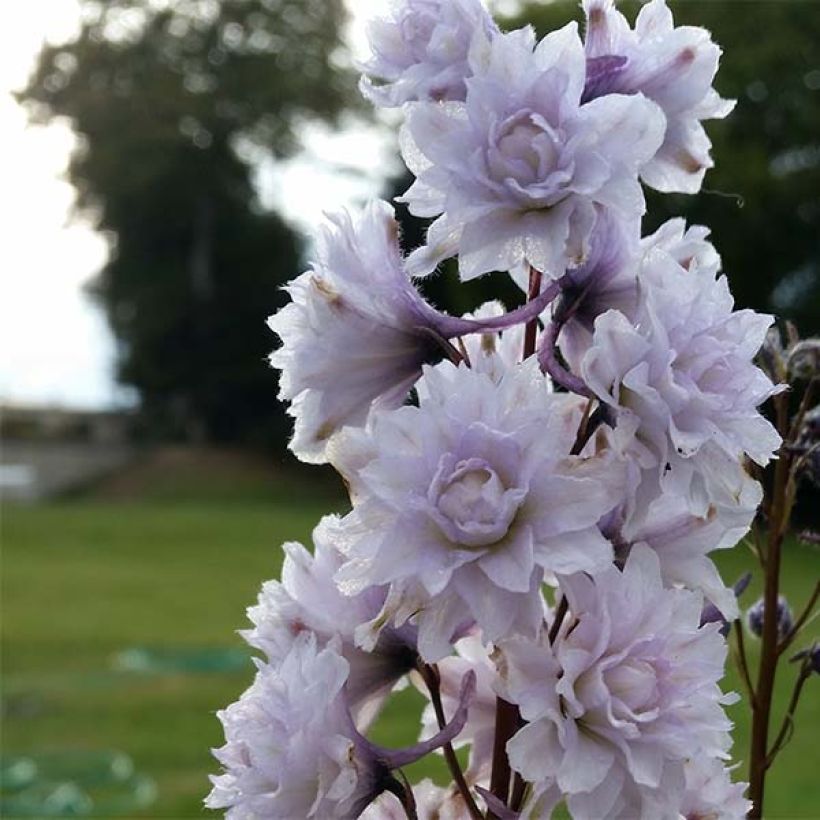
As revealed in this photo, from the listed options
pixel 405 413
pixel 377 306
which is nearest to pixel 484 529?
pixel 405 413

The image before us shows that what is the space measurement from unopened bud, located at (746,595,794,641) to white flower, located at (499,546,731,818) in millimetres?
362

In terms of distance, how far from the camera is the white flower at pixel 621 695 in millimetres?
821

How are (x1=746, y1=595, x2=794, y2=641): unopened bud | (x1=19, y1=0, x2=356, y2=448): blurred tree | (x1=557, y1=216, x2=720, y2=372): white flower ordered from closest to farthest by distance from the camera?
(x1=557, y1=216, x2=720, y2=372): white flower
(x1=746, y1=595, x2=794, y2=641): unopened bud
(x1=19, y1=0, x2=356, y2=448): blurred tree

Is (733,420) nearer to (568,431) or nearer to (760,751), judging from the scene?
(568,431)

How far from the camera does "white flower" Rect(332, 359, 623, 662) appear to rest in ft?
2.65

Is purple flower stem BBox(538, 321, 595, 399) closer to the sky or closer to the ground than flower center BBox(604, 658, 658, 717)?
closer to the sky

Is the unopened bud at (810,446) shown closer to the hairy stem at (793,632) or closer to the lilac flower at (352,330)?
the hairy stem at (793,632)

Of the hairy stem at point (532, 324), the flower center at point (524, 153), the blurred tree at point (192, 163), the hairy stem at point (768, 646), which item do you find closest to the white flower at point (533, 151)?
the flower center at point (524, 153)

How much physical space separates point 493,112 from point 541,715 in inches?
14.5

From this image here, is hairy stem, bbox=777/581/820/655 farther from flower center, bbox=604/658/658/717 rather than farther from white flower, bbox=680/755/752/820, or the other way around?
flower center, bbox=604/658/658/717

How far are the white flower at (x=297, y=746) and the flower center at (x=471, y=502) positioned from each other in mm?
149

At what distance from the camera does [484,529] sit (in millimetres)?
802

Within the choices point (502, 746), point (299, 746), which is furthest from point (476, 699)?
point (299, 746)

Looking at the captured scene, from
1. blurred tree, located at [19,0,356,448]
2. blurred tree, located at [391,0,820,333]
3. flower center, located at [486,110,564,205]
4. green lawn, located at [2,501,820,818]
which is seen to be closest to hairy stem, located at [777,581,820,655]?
flower center, located at [486,110,564,205]
